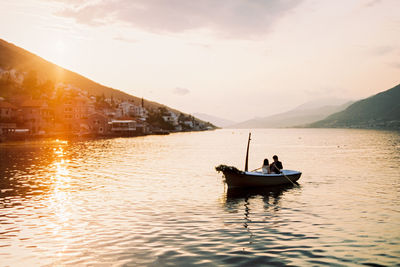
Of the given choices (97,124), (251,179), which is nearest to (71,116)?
(97,124)

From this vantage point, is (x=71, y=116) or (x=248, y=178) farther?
(x=71, y=116)

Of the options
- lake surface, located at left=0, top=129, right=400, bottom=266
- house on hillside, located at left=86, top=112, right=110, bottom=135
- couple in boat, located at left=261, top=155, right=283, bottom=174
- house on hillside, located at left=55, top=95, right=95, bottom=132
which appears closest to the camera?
lake surface, located at left=0, top=129, right=400, bottom=266

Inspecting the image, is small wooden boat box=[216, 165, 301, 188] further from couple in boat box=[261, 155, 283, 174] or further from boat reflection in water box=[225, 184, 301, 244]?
couple in boat box=[261, 155, 283, 174]

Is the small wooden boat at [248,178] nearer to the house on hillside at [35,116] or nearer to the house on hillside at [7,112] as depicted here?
the house on hillside at [35,116]

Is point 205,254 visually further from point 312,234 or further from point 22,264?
point 22,264

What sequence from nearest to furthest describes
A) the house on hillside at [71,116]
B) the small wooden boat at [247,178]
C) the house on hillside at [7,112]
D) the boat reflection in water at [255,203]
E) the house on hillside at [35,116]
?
the boat reflection in water at [255,203] → the small wooden boat at [247,178] → the house on hillside at [7,112] → the house on hillside at [35,116] → the house on hillside at [71,116]

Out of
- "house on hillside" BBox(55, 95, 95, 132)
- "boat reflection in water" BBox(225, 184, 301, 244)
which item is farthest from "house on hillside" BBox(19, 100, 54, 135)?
"boat reflection in water" BBox(225, 184, 301, 244)

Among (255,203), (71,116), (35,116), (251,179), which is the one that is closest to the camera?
(255,203)

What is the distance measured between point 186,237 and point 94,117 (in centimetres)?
18385

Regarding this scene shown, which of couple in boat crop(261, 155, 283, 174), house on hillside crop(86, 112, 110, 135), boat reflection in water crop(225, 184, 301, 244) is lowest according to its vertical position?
boat reflection in water crop(225, 184, 301, 244)

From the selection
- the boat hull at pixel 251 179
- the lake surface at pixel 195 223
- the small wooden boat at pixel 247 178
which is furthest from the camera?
the boat hull at pixel 251 179

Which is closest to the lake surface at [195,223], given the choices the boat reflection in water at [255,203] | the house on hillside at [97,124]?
the boat reflection in water at [255,203]

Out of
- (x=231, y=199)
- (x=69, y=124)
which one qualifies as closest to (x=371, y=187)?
(x=231, y=199)

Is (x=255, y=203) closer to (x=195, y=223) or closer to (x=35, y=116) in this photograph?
(x=195, y=223)
